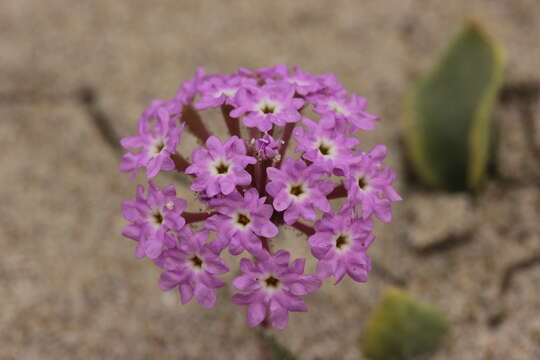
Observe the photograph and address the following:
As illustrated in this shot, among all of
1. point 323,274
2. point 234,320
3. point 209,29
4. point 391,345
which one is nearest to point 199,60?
point 209,29

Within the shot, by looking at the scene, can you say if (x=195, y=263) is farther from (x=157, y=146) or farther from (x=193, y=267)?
(x=157, y=146)

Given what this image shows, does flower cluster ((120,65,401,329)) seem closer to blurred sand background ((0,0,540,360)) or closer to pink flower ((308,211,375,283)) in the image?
pink flower ((308,211,375,283))

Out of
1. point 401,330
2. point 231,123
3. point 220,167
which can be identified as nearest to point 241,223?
point 220,167

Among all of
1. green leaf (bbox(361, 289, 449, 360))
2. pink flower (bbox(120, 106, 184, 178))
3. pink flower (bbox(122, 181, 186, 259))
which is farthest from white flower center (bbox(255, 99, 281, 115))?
green leaf (bbox(361, 289, 449, 360))

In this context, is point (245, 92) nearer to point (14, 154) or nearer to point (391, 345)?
point (391, 345)

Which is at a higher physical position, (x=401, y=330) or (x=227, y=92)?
(x=227, y=92)
